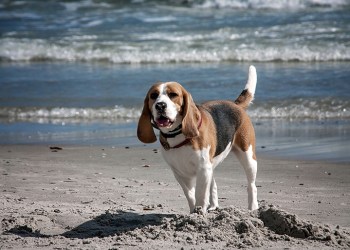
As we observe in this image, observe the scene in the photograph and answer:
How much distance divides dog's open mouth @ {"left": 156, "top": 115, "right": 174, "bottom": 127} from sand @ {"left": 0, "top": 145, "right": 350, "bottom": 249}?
2.15 feet

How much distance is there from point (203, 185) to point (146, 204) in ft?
3.18

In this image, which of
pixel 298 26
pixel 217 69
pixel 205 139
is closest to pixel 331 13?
pixel 298 26

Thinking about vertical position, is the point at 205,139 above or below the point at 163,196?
above

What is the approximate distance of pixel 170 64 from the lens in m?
16.5

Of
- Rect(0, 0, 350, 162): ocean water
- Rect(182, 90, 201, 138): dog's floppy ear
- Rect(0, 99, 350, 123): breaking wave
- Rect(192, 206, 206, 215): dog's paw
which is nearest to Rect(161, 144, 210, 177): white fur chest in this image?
Rect(182, 90, 201, 138): dog's floppy ear

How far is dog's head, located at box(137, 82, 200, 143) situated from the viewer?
568 cm

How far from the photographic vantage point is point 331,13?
20938 millimetres

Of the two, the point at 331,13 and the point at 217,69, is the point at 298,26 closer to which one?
the point at 331,13

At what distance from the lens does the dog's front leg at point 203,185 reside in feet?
19.3

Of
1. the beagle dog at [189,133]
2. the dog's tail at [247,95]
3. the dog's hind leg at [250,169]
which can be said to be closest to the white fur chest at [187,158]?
the beagle dog at [189,133]

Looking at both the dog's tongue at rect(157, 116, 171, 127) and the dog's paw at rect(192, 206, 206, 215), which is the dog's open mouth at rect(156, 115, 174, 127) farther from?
the dog's paw at rect(192, 206, 206, 215)

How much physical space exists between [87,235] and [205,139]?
41.7 inches

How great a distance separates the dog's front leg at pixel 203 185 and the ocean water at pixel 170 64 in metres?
3.07

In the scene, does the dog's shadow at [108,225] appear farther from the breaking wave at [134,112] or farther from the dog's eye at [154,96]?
the breaking wave at [134,112]
